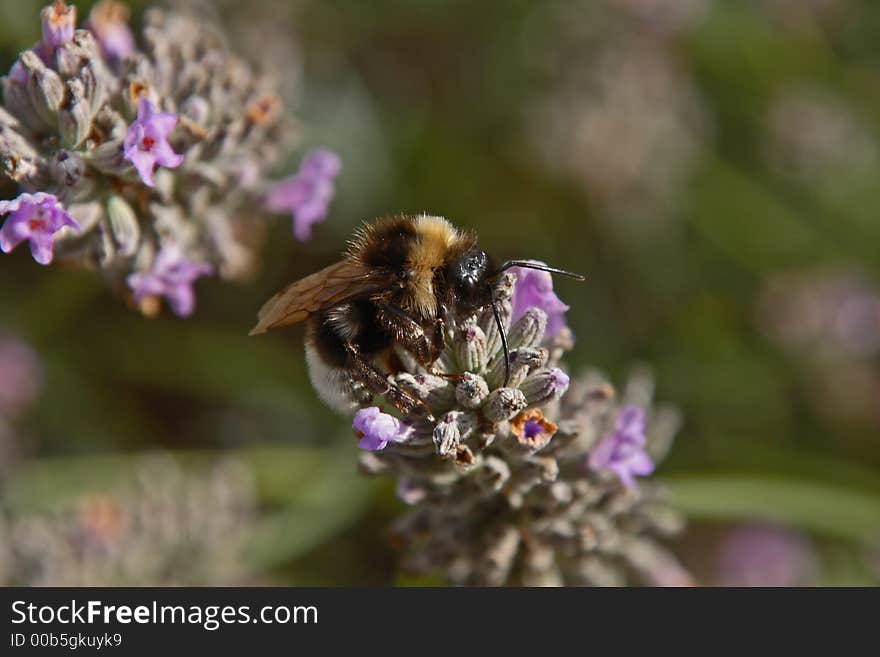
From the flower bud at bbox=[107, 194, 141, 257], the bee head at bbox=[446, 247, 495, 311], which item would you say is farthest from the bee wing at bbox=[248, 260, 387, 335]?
the flower bud at bbox=[107, 194, 141, 257]


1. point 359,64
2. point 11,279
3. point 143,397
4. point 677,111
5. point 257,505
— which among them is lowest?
point 257,505

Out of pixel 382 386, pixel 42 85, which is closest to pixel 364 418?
pixel 382 386

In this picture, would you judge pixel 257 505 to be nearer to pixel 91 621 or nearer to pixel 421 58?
pixel 91 621

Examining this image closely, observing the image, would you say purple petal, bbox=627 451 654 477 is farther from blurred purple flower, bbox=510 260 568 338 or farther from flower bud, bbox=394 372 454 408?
flower bud, bbox=394 372 454 408

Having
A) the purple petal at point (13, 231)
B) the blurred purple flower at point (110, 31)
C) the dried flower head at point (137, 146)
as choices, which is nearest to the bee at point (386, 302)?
the dried flower head at point (137, 146)

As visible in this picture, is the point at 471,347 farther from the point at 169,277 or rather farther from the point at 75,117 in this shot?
the point at 75,117

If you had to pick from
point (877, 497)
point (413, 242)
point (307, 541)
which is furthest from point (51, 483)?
point (877, 497)
